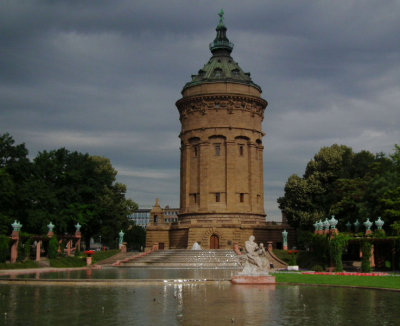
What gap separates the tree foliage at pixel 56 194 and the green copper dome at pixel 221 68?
19073 mm

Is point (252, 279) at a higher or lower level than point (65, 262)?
higher

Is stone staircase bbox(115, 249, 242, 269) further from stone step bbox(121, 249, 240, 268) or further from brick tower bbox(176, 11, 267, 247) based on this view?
brick tower bbox(176, 11, 267, 247)

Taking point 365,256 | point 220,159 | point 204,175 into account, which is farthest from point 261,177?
point 365,256

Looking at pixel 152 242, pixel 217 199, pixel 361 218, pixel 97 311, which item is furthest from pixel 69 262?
pixel 97 311

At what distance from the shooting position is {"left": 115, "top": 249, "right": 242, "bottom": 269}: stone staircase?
4496 centimetres

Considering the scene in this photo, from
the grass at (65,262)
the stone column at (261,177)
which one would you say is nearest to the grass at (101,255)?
the grass at (65,262)

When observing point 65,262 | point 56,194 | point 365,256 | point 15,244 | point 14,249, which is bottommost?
point 65,262

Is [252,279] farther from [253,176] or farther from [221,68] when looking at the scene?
[221,68]

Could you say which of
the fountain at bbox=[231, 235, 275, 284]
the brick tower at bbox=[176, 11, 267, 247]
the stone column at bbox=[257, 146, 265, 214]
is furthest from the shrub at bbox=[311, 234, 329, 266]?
the stone column at bbox=[257, 146, 265, 214]

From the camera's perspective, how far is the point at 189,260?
156 feet

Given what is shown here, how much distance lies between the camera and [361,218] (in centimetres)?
4741

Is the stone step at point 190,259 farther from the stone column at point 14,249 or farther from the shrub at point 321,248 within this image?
the stone column at point 14,249

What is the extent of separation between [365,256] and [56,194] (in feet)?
117

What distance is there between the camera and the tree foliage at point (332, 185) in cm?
5106
